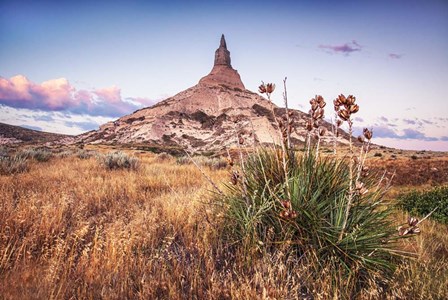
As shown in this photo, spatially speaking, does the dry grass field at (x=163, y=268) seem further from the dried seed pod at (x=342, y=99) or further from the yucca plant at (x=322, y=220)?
the dried seed pod at (x=342, y=99)

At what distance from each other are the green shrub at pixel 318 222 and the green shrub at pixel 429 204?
4290 mm

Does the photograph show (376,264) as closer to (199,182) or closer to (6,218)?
(6,218)

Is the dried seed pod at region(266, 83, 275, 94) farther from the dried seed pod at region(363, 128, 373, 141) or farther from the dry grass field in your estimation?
the dry grass field

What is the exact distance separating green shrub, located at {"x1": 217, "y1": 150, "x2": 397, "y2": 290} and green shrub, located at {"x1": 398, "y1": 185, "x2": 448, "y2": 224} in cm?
429

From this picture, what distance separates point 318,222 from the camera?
2531 millimetres

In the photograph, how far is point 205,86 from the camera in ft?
425

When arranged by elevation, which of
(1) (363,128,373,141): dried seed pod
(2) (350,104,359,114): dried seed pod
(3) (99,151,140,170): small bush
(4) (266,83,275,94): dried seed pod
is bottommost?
(3) (99,151,140,170): small bush

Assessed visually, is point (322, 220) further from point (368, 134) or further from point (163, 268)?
point (163, 268)

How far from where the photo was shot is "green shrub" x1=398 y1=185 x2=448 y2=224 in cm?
616

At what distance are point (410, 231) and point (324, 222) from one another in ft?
2.33

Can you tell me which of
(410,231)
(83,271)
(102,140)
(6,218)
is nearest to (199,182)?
(6,218)

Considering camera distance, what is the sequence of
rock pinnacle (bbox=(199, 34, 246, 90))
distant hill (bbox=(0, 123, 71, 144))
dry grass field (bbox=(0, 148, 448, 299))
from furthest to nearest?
rock pinnacle (bbox=(199, 34, 246, 90)) → distant hill (bbox=(0, 123, 71, 144)) → dry grass field (bbox=(0, 148, 448, 299))

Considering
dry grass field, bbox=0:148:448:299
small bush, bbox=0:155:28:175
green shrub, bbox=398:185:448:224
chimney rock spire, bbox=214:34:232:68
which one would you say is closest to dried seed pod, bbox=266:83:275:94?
dry grass field, bbox=0:148:448:299

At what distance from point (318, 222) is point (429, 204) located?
6.07 meters
